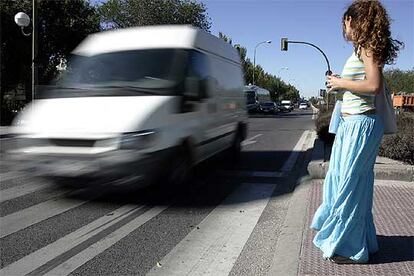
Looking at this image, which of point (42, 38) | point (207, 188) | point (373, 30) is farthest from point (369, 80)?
point (42, 38)

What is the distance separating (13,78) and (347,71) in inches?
1111

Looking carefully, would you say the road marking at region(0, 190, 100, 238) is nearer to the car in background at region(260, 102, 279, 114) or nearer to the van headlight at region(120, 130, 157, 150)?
the van headlight at region(120, 130, 157, 150)

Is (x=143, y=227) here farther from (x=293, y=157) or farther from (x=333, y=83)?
(x=293, y=157)

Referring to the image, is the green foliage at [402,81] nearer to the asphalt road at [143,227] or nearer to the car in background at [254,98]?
the car in background at [254,98]

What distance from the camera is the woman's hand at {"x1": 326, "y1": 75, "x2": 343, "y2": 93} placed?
364 centimetres

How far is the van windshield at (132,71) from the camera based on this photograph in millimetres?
6910

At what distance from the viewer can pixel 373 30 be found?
349 centimetres

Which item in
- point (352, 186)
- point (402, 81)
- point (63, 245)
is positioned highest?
point (402, 81)

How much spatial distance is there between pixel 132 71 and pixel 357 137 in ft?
14.0

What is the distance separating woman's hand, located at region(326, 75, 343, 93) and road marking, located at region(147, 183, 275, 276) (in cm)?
173

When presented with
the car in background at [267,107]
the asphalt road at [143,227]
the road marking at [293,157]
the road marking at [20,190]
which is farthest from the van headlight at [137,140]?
the car in background at [267,107]

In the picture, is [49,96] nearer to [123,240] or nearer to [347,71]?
[123,240]

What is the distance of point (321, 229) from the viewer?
157 inches

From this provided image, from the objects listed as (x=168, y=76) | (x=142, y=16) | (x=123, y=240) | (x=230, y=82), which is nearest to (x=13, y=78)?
(x=142, y=16)
